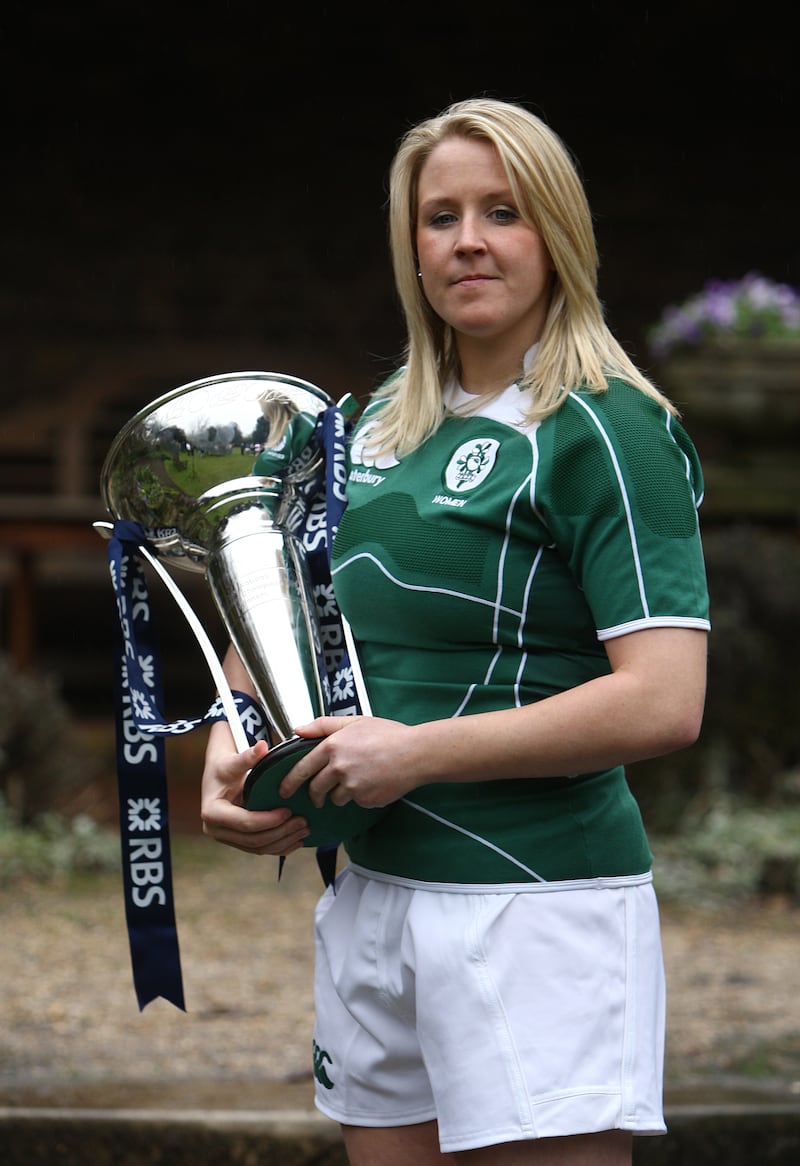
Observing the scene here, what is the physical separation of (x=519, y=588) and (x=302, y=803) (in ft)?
0.92

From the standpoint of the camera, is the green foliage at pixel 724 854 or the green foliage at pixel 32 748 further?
the green foliage at pixel 32 748

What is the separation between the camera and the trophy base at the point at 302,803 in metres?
1.35

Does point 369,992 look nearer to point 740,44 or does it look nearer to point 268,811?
point 268,811

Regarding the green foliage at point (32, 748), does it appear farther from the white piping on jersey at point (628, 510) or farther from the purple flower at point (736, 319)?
Result: the white piping on jersey at point (628, 510)

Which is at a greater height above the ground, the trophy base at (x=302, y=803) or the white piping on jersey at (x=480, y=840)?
the trophy base at (x=302, y=803)

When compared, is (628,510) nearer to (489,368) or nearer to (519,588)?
(519,588)

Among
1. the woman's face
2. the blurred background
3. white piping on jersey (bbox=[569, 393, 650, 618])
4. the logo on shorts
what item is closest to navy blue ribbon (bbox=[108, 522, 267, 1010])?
the logo on shorts

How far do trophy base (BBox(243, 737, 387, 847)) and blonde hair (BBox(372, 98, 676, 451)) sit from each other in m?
0.35

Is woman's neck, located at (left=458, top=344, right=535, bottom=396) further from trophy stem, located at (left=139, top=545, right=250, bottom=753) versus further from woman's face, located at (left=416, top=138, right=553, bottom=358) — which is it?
trophy stem, located at (left=139, top=545, right=250, bottom=753)

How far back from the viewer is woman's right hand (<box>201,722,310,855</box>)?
1.40m

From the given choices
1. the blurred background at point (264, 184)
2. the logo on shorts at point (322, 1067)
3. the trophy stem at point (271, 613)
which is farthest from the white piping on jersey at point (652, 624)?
the blurred background at point (264, 184)

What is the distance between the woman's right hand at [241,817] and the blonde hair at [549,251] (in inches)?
13.8

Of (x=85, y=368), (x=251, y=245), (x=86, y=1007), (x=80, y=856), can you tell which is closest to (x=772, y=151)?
(x=251, y=245)

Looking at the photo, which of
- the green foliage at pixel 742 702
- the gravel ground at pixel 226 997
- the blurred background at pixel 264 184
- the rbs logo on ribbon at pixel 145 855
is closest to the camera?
the rbs logo on ribbon at pixel 145 855
